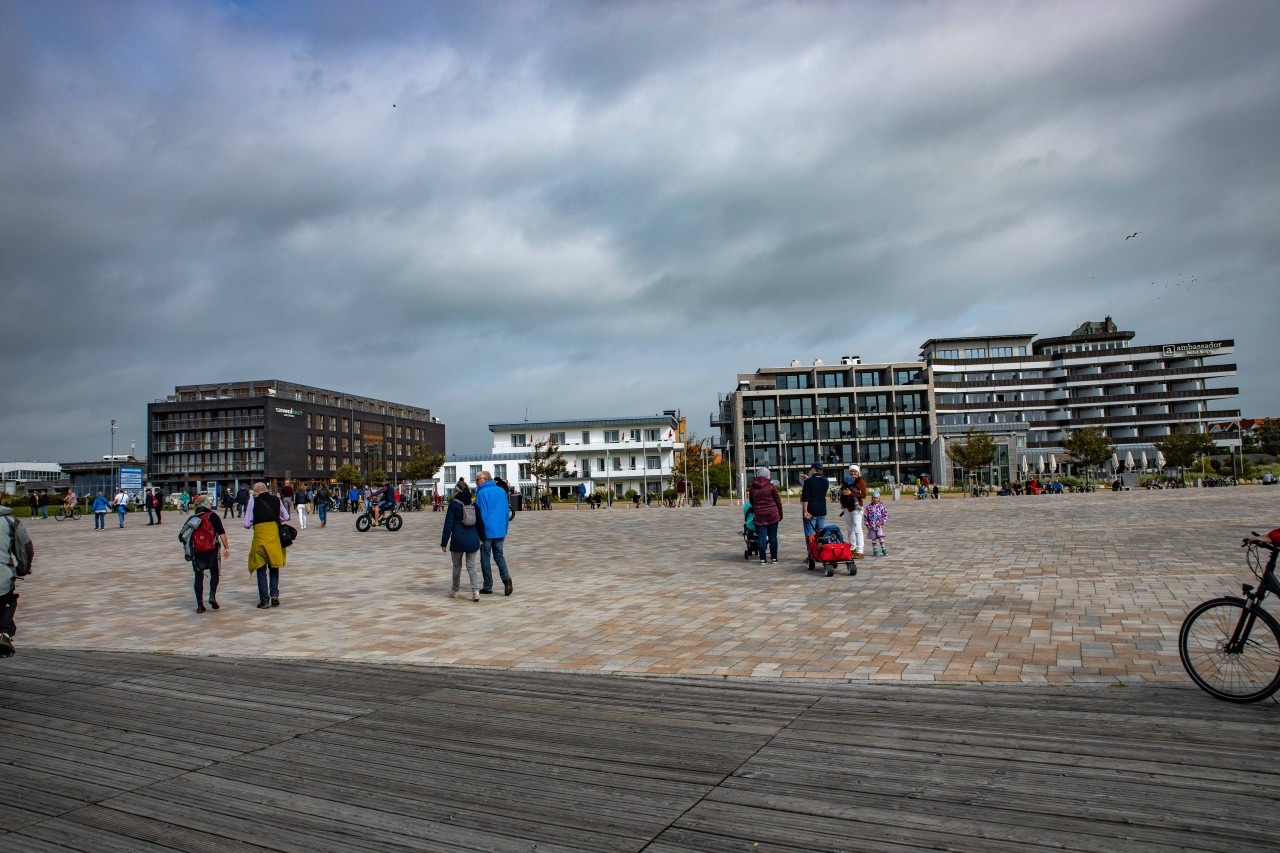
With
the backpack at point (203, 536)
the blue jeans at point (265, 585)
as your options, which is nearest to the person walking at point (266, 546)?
the blue jeans at point (265, 585)

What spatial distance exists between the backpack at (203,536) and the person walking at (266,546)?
496 mm

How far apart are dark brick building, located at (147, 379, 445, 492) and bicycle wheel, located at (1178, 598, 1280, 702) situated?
251 ft

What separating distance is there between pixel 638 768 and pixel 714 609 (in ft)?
17.2

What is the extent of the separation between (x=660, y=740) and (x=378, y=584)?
9107mm

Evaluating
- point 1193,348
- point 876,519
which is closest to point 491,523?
point 876,519

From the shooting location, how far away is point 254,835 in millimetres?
3438

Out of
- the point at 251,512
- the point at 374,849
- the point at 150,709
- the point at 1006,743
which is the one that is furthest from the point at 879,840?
the point at 251,512

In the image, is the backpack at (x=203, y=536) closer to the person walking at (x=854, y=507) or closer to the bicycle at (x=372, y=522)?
the person walking at (x=854, y=507)

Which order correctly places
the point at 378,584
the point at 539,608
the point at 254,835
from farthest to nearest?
the point at 378,584, the point at 539,608, the point at 254,835

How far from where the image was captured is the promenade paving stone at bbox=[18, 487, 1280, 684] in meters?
6.62

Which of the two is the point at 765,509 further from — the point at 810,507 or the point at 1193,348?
the point at 1193,348

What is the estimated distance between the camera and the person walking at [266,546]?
10.6 m

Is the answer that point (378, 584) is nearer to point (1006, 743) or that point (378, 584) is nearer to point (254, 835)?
point (254, 835)

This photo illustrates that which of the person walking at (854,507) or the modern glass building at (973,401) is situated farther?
the modern glass building at (973,401)
